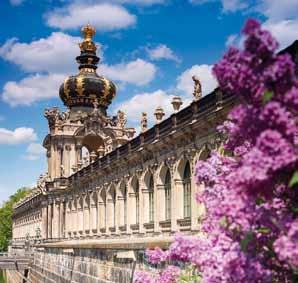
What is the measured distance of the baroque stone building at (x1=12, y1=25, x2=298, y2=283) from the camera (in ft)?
70.7

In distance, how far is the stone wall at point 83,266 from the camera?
62.4 ft

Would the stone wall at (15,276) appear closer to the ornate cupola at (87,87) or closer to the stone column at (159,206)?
the ornate cupola at (87,87)

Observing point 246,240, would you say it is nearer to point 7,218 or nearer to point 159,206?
point 159,206

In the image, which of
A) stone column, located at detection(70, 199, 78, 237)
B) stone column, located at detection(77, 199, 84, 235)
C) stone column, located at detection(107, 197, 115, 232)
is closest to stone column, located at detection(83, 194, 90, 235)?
stone column, located at detection(77, 199, 84, 235)

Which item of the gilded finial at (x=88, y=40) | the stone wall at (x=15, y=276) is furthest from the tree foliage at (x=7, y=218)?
the gilded finial at (x=88, y=40)

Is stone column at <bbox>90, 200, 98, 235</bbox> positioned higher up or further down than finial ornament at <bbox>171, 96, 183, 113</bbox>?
further down

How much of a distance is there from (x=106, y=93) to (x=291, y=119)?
158 feet

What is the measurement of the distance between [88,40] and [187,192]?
32.4m

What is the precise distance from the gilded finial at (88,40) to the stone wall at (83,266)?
19828mm

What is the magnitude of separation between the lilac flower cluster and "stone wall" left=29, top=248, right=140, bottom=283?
11616mm

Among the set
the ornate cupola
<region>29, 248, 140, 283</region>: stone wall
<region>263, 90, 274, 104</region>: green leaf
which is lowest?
<region>29, 248, 140, 283</region>: stone wall

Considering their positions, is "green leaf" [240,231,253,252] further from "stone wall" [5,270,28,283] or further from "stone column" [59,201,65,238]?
"stone wall" [5,270,28,283]

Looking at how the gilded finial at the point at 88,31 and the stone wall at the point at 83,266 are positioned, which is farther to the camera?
the gilded finial at the point at 88,31

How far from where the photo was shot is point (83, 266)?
24.6 metres
